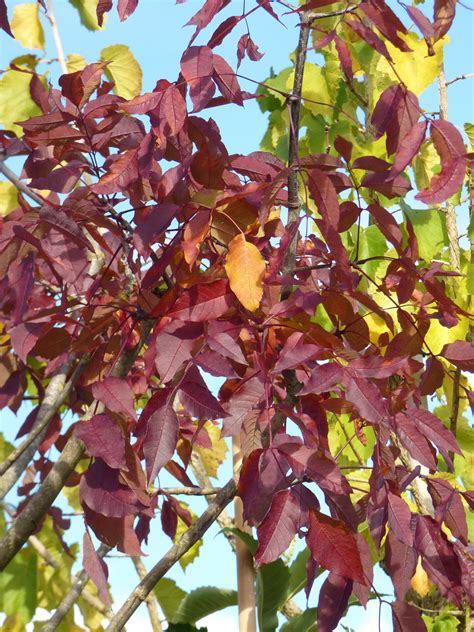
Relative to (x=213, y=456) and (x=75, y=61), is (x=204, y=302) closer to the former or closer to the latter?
(x=213, y=456)

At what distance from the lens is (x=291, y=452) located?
2.34ft

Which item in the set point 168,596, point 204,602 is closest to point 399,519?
point 204,602

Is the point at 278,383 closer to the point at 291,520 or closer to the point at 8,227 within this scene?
the point at 291,520

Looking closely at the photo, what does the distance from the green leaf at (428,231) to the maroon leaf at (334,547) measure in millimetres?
1072

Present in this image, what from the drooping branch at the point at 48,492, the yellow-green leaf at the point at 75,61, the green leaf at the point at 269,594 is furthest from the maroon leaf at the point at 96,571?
the yellow-green leaf at the point at 75,61

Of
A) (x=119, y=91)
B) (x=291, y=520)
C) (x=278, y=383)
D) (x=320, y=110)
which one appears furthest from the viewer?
(x=119, y=91)

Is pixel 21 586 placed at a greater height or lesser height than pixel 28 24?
lesser

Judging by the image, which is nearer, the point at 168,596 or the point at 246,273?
the point at 246,273

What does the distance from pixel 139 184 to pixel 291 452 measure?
0.34m

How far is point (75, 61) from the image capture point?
90.5 inches

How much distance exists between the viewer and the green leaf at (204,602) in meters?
1.35

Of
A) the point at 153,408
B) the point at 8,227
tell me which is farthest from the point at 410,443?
the point at 8,227

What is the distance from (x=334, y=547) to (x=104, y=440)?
9.3 inches

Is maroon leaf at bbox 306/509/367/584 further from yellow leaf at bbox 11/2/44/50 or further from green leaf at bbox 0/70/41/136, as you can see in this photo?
yellow leaf at bbox 11/2/44/50
